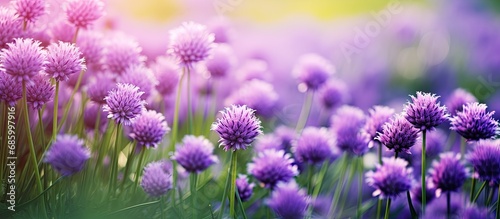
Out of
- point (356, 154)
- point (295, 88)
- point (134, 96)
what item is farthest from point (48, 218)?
point (295, 88)

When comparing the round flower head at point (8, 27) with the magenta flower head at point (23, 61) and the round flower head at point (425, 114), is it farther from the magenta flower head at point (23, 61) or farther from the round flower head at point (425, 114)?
the round flower head at point (425, 114)

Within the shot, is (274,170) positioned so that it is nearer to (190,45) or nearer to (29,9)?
(190,45)

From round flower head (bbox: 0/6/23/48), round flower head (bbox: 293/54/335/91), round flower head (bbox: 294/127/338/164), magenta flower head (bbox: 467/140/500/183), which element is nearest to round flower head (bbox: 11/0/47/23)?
round flower head (bbox: 0/6/23/48)

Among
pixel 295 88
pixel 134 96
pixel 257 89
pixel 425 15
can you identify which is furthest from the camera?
pixel 425 15

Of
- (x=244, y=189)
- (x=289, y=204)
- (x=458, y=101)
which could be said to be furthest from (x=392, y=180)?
(x=458, y=101)

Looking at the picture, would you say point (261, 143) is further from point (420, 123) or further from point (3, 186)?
point (3, 186)

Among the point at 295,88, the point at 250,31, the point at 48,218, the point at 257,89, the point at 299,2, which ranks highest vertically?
the point at 299,2
